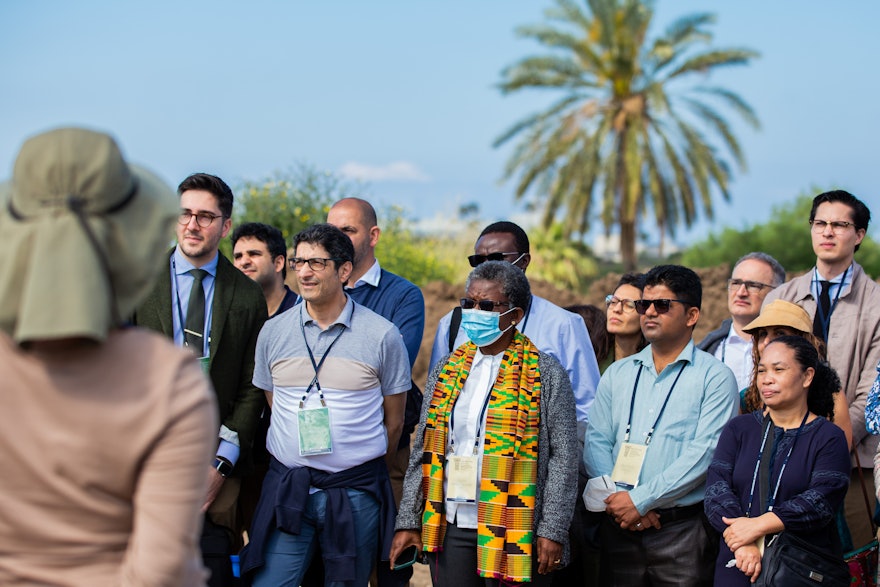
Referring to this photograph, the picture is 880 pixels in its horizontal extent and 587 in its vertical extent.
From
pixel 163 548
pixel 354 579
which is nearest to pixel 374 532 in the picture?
pixel 354 579

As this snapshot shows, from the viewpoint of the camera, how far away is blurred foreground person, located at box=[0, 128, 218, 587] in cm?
196

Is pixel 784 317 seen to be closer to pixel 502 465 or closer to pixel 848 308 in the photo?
pixel 848 308

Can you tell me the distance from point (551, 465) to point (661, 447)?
68 centimetres

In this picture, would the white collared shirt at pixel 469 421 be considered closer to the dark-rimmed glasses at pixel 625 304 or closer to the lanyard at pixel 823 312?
the dark-rimmed glasses at pixel 625 304

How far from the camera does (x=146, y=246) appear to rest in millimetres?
2053

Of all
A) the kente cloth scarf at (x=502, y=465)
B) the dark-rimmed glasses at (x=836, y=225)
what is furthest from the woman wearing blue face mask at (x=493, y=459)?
the dark-rimmed glasses at (x=836, y=225)

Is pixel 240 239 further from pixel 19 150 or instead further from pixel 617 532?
pixel 19 150

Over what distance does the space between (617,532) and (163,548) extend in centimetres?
336

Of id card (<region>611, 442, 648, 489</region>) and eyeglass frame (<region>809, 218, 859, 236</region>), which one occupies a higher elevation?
eyeglass frame (<region>809, 218, 859, 236</region>)

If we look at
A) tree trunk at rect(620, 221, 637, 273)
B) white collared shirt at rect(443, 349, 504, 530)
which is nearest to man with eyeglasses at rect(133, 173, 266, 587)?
white collared shirt at rect(443, 349, 504, 530)

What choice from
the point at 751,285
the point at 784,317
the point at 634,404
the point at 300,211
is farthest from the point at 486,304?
the point at 300,211

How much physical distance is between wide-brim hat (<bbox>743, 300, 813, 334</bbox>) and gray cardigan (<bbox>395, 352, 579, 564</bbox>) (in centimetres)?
122

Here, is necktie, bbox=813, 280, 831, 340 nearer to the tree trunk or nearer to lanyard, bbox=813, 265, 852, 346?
lanyard, bbox=813, 265, 852, 346

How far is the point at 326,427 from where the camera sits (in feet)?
15.7
